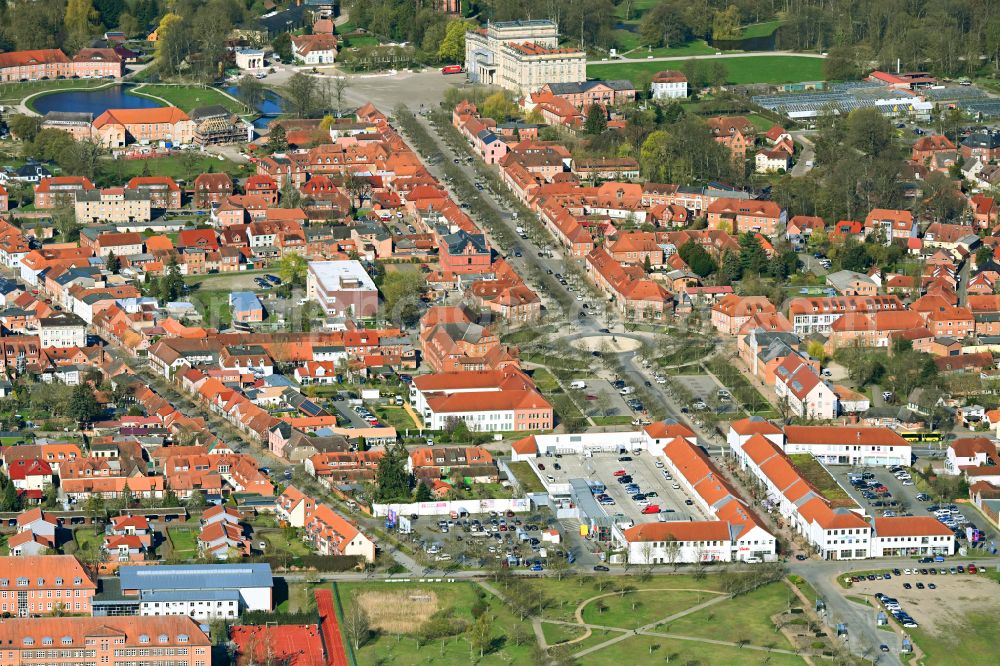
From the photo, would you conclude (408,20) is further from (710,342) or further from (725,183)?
(710,342)

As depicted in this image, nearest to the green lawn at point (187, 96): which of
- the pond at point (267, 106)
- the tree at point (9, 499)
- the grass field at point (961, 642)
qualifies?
the pond at point (267, 106)

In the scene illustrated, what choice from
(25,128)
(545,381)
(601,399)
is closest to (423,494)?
(601,399)

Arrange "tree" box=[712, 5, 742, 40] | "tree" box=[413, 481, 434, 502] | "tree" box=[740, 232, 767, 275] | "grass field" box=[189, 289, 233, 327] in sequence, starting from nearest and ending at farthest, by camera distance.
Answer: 1. "tree" box=[413, 481, 434, 502]
2. "grass field" box=[189, 289, 233, 327]
3. "tree" box=[740, 232, 767, 275]
4. "tree" box=[712, 5, 742, 40]

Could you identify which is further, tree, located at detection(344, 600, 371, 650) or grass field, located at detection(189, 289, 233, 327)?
grass field, located at detection(189, 289, 233, 327)

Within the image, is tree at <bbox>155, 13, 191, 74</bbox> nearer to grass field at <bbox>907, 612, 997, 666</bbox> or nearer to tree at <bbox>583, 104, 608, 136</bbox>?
tree at <bbox>583, 104, 608, 136</bbox>

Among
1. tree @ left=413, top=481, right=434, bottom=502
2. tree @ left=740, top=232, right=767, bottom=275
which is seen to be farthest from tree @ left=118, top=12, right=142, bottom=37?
tree @ left=413, top=481, right=434, bottom=502

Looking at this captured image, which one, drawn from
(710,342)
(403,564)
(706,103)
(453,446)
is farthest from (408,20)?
(403,564)

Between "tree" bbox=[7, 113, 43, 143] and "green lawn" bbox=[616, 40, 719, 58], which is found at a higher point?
"tree" bbox=[7, 113, 43, 143]

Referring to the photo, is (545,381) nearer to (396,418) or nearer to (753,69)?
(396,418)
